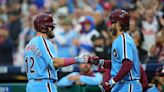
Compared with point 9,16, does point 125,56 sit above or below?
below

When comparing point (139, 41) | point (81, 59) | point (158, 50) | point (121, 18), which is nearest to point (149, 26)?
point (139, 41)

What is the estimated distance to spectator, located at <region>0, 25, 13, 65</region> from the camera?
12.5m

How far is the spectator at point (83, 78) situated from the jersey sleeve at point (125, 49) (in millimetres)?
2135

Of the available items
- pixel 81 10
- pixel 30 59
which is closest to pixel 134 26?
pixel 81 10

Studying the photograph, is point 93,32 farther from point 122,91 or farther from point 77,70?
point 122,91

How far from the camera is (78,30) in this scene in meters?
11.6

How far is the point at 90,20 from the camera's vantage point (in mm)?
11383

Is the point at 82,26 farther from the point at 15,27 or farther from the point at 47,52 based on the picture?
the point at 47,52

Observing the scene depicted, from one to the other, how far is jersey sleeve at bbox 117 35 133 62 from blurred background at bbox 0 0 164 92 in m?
2.59

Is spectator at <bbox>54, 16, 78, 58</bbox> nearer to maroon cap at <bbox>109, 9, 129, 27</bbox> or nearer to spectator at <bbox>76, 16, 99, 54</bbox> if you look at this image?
spectator at <bbox>76, 16, 99, 54</bbox>

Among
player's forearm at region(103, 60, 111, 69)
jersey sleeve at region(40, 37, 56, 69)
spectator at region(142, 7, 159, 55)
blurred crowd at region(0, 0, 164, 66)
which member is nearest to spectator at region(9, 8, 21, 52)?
blurred crowd at region(0, 0, 164, 66)

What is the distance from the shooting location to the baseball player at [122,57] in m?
6.93

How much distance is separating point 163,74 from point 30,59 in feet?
8.33

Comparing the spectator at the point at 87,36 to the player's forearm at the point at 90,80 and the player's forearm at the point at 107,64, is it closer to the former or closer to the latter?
the player's forearm at the point at 90,80
